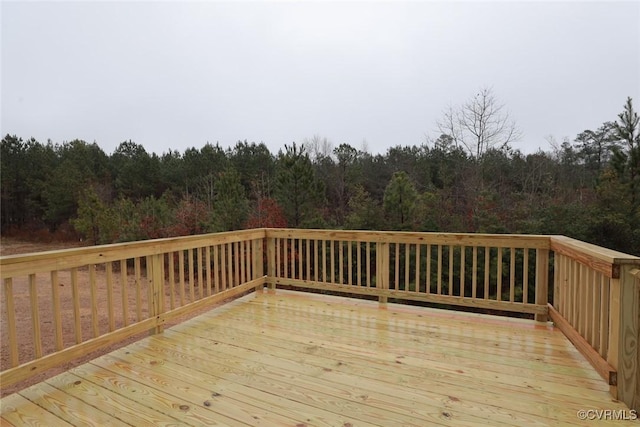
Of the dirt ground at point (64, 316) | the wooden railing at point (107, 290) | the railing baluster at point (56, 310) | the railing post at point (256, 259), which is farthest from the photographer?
the railing post at point (256, 259)

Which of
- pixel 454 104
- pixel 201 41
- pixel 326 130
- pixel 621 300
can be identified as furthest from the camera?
pixel 326 130

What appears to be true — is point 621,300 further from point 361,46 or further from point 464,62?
point 464,62

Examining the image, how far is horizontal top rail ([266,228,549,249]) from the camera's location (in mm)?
3166

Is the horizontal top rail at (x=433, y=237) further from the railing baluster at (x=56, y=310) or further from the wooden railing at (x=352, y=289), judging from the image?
the railing baluster at (x=56, y=310)

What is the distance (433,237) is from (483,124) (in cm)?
777

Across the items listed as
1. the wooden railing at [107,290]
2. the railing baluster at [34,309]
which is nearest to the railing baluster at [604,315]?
the wooden railing at [107,290]

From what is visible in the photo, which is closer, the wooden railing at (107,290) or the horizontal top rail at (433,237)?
the wooden railing at (107,290)

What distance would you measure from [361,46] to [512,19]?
312 centimetres

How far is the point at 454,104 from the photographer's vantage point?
1005cm

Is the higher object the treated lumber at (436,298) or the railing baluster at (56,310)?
the railing baluster at (56,310)

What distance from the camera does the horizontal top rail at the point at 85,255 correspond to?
2.00 m

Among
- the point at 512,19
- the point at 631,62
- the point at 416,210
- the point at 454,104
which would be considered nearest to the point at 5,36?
the point at 416,210

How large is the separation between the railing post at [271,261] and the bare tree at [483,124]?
7770mm

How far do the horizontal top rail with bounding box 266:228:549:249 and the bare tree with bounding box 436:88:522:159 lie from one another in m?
7.31
